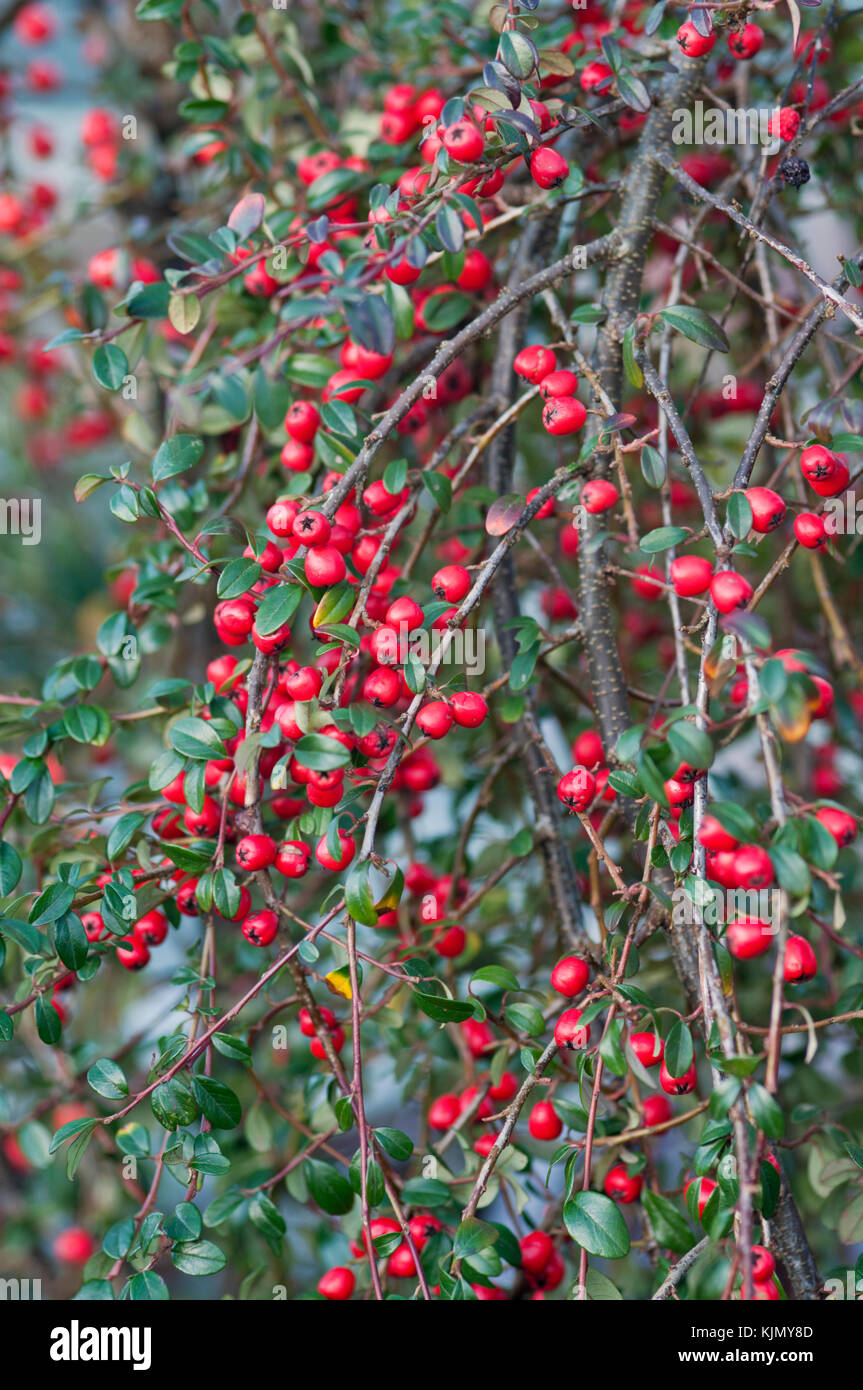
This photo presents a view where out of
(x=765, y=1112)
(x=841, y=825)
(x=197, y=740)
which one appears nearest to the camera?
(x=765, y=1112)

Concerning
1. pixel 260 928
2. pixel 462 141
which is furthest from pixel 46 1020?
pixel 462 141

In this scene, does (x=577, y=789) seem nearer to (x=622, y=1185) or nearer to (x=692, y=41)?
(x=622, y=1185)

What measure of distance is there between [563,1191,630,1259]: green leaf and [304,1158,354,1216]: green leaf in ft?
0.67

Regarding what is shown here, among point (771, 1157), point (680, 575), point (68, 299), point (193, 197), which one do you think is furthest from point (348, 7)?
point (771, 1157)

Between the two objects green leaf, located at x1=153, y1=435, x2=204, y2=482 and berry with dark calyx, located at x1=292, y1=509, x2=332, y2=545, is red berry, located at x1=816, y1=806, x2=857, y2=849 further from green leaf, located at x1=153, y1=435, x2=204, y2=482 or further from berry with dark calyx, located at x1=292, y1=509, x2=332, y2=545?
green leaf, located at x1=153, y1=435, x2=204, y2=482

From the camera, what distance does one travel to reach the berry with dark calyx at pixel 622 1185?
2.98 feet

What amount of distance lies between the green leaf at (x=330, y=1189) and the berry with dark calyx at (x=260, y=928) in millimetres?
193

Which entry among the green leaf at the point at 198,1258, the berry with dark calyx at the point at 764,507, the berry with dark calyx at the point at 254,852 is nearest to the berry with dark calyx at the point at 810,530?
the berry with dark calyx at the point at 764,507

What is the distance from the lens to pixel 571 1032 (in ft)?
2.60

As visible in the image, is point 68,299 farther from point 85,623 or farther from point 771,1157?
point 771,1157

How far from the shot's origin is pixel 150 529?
4.27 feet

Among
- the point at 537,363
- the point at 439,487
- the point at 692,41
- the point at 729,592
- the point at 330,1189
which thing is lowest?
the point at 330,1189

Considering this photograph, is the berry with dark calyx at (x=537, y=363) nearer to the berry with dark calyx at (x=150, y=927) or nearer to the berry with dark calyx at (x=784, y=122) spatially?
the berry with dark calyx at (x=784, y=122)

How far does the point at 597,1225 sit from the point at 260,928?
331 millimetres
